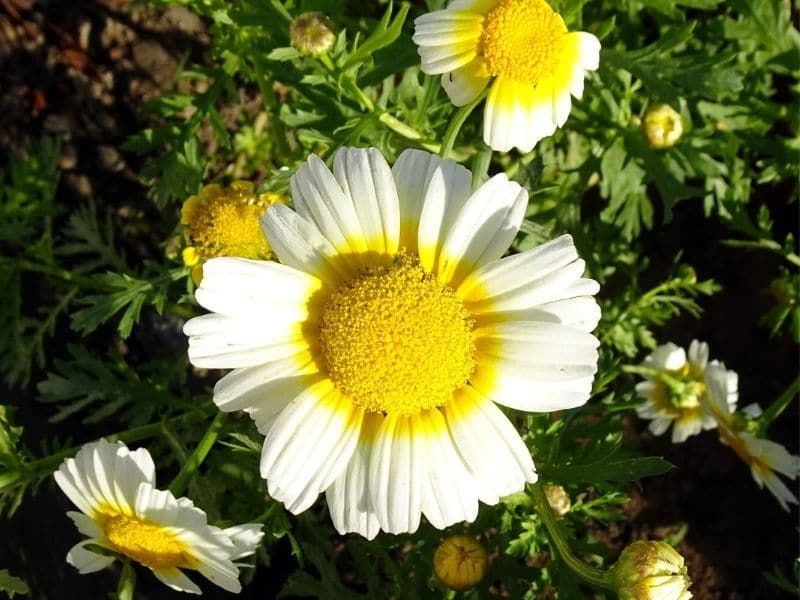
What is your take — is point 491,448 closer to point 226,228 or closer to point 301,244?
point 301,244

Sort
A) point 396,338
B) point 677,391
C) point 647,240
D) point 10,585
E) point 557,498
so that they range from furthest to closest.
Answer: point 647,240 < point 677,391 < point 557,498 < point 10,585 < point 396,338

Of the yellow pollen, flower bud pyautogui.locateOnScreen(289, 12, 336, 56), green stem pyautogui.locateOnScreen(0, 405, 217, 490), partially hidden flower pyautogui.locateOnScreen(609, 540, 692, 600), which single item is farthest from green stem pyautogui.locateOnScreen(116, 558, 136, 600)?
flower bud pyautogui.locateOnScreen(289, 12, 336, 56)

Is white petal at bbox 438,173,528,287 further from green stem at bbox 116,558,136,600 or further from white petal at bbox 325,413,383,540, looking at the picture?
green stem at bbox 116,558,136,600

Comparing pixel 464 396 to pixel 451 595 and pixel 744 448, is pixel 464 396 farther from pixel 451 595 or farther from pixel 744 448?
pixel 744 448

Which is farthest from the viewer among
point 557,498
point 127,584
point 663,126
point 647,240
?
→ point 647,240

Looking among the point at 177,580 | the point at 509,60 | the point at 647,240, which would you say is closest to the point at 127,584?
the point at 177,580

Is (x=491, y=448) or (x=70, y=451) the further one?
(x=70, y=451)
